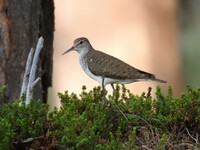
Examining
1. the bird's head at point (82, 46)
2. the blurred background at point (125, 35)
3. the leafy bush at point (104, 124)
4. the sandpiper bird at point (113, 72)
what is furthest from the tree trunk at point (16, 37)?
the blurred background at point (125, 35)

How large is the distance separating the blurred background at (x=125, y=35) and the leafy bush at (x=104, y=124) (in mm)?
7398

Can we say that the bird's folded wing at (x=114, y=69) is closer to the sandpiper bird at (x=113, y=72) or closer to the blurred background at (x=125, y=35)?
the sandpiper bird at (x=113, y=72)

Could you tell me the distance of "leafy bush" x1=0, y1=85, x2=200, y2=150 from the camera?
6965 millimetres

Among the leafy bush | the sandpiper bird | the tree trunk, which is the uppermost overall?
the tree trunk

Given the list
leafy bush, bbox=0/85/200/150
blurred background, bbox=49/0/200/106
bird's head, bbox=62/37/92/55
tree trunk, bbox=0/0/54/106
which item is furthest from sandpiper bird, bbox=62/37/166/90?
blurred background, bbox=49/0/200/106

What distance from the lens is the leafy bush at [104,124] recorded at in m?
6.96

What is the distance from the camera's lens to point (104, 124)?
759cm

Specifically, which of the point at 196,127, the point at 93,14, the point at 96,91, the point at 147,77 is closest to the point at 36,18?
the point at 147,77

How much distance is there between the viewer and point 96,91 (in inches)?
327

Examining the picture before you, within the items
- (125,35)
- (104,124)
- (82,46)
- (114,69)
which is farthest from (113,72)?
(125,35)

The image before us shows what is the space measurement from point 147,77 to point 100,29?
6.78m

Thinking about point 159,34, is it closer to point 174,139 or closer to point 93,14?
point 93,14

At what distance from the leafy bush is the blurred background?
7398mm

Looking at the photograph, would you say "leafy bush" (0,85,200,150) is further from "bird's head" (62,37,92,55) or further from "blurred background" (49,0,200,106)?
"blurred background" (49,0,200,106)
